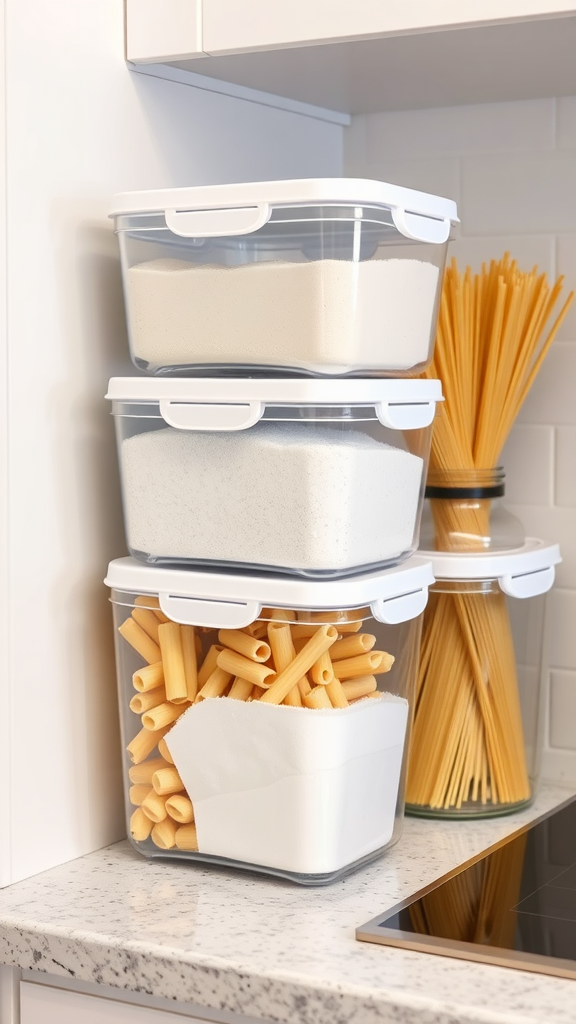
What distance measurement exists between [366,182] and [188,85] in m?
0.32

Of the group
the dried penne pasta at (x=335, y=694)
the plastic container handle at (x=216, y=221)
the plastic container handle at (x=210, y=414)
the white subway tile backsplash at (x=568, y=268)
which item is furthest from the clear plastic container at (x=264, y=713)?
the white subway tile backsplash at (x=568, y=268)

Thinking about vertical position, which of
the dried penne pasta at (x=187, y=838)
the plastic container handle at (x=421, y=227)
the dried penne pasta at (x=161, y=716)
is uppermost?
the plastic container handle at (x=421, y=227)

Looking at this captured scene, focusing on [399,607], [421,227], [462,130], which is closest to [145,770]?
[399,607]

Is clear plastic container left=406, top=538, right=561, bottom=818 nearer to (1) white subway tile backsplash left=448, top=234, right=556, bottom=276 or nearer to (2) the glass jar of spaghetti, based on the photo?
(2) the glass jar of spaghetti

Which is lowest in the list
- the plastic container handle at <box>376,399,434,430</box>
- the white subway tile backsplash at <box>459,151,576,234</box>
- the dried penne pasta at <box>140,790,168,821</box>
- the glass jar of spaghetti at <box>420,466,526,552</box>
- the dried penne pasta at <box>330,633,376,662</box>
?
the dried penne pasta at <box>140,790,168,821</box>

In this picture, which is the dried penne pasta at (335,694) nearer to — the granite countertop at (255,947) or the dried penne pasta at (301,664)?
the dried penne pasta at (301,664)

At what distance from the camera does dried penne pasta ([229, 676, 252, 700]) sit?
0.94 meters

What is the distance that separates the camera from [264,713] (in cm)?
92

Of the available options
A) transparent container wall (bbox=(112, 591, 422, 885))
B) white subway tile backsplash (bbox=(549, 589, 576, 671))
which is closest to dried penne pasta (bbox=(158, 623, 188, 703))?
transparent container wall (bbox=(112, 591, 422, 885))

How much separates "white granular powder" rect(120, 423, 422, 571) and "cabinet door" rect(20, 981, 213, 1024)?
1.05 ft

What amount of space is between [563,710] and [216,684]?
1.54ft

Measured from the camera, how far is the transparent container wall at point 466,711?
3.70ft

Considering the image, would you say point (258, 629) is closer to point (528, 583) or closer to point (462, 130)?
point (528, 583)

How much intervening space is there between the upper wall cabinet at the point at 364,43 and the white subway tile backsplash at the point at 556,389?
10.0 inches
